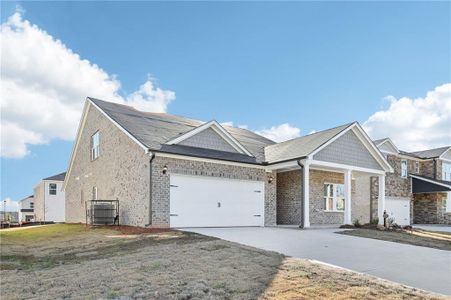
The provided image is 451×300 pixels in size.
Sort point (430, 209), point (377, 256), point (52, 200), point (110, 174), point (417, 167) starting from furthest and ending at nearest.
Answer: point (52, 200), point (417, 167), point (430, 209), point (110, 174), point (377, 256)

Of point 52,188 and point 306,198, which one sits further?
point 52,188

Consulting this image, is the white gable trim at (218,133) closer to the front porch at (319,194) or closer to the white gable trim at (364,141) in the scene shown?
the front porch at (319,194)

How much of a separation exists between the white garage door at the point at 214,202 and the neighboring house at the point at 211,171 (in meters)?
0.04

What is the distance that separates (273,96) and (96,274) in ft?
48.0

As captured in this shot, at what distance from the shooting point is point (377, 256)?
32.5 feet

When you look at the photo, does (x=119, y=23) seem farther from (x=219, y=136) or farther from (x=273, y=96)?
(x=273, y=96)

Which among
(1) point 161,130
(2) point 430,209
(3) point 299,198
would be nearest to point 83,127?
(1) point 161,130

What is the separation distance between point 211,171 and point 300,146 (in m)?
5.30

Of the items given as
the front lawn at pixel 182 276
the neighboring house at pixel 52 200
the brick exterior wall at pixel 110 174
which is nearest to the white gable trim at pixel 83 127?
the brick exterior wall at pixel 110 174

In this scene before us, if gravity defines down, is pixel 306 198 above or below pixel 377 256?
above

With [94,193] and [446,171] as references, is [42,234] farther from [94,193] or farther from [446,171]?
[446,171]

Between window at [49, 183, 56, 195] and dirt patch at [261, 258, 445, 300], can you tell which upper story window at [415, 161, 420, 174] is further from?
window at [49, 183, 56, 195]

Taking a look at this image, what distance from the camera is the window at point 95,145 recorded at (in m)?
21.7

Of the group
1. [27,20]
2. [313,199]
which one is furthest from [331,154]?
[27,20]
